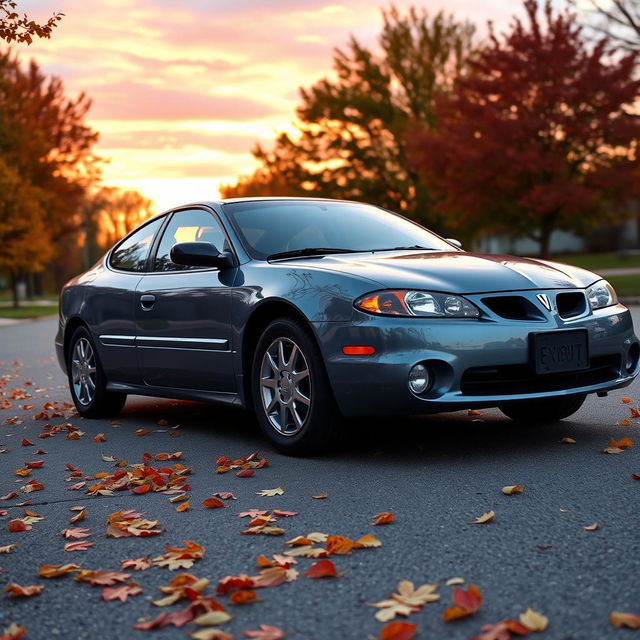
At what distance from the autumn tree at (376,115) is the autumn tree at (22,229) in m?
9.29

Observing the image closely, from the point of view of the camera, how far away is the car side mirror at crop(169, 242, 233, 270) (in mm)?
6523

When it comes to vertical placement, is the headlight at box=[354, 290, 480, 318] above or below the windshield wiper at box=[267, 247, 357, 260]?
below

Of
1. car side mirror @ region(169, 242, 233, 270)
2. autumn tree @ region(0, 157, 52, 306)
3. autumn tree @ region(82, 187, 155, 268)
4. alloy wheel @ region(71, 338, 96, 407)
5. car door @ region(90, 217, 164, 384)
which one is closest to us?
car side mirror @ region(169, 242, 233, 270)

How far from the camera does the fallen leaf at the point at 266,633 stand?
3.15 m

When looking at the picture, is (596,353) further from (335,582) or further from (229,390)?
(335,582)

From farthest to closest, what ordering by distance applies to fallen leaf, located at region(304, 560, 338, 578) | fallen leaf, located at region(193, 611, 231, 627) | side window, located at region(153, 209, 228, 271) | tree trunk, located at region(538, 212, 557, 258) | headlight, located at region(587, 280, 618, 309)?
tree trunk, located at region(538, 212, 557, 258)
side window, located at region(153, 209, 228, 271)
headlight, located at region(587, 280, 618, 309)
fallen leaf, located at region(304, 560, 338, 578)
fallen leaf, located at region(193, 611, 231, 627)

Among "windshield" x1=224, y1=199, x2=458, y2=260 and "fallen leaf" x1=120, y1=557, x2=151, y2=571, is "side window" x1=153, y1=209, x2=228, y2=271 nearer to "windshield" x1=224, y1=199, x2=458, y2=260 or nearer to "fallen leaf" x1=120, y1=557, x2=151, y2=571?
"windshield" x1=224, y1=199, x2=458, y2=260

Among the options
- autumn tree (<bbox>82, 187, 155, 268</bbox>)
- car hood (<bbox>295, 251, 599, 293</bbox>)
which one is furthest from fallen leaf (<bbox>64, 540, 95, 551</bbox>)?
autumn tree (<bbox>82, 187, 155, 268</bbox>)

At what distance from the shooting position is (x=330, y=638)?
3.15 m

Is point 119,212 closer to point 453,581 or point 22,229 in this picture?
point 22,229

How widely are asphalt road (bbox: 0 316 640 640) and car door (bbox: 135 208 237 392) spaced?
0.44 m

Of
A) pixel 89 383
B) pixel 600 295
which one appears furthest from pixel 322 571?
pixel 89 383

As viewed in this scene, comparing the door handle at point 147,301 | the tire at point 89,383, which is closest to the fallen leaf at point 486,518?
the door handle at point 147,301

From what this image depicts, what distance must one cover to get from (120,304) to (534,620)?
5170 mm
